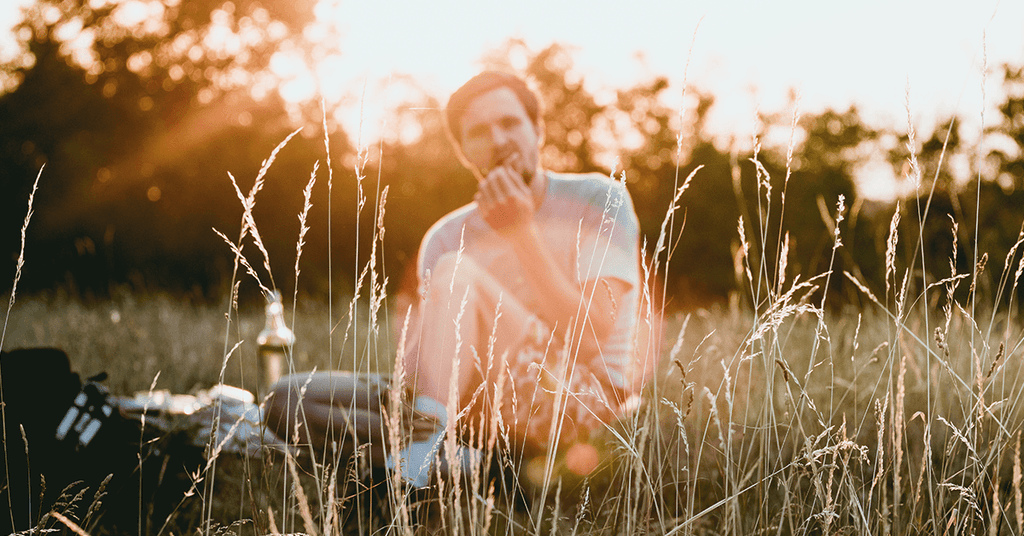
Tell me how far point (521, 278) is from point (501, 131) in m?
0.65

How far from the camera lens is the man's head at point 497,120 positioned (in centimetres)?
277

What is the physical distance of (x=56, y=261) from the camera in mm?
8836

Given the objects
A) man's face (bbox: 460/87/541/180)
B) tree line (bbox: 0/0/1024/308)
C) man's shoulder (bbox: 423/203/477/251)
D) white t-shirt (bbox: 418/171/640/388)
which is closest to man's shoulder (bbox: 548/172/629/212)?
white t-shirt (bbox: 418/171/640/388)

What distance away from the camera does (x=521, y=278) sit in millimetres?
2729

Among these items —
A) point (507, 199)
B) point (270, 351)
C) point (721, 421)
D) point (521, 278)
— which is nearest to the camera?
point (721, 421)

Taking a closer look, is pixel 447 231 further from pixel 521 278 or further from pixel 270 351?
pixel 270 351

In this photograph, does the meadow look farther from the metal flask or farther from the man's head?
the man's head

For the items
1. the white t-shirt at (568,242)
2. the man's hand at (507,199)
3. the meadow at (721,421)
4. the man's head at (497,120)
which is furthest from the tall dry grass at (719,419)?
the man's head at (497,120)

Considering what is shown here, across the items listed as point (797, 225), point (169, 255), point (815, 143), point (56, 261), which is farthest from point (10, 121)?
point (815, 143)

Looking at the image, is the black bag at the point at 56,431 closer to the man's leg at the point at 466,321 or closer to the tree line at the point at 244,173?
the man's leg at the point at 466,321

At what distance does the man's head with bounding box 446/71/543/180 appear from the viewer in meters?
2.77

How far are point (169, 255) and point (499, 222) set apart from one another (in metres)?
8.36

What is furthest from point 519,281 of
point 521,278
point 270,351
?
point 270,351

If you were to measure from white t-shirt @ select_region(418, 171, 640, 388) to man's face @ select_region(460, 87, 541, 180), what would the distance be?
0.72 ft
